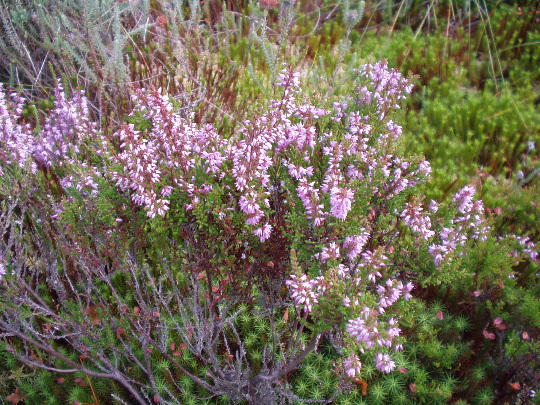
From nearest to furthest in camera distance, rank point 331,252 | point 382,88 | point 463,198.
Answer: point 331,252, point 382,88, point 463,198

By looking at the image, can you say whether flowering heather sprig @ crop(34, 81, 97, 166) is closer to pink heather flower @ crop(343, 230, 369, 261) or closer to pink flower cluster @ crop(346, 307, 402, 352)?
pink heather flower @ crop(343, 230, 369, 261)

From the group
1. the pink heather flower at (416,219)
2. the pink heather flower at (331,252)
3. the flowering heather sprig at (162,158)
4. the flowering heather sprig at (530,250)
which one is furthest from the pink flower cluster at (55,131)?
the flowering heather sprig at (530,250)

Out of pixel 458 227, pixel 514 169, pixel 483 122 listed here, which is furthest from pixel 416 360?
pixel 483 122

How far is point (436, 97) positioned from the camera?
4.82m

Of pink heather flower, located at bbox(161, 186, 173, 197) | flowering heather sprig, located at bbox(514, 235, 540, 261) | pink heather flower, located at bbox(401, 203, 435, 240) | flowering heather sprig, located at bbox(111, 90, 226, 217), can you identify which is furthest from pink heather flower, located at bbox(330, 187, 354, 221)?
flowering heather sprig, located at bbox(514, 235, 540, 261)

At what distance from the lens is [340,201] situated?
1.75 m

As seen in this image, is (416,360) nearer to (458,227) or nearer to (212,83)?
(458,227)

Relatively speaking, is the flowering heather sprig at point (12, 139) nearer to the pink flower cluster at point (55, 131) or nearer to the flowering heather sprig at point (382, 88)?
the pink flower cluster at point (55, 131)

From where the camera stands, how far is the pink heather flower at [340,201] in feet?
5.73

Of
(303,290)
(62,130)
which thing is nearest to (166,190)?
(303,290)

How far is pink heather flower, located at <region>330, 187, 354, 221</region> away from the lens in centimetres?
175

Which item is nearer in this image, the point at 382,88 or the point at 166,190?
the point at 166,190

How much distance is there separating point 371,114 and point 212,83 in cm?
262

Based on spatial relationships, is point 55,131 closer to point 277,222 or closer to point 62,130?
point 62,130
